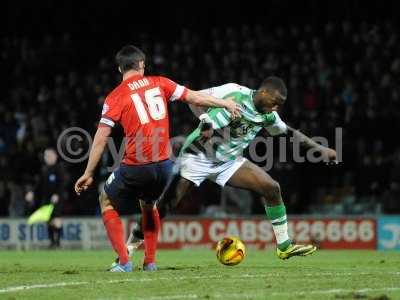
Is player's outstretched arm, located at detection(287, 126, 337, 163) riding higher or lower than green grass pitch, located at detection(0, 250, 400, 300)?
higher

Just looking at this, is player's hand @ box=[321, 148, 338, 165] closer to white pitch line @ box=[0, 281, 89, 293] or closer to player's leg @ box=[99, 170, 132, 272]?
player's leg @ box=[99, 170, 132, 272]

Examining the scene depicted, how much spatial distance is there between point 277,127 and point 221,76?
436 inches

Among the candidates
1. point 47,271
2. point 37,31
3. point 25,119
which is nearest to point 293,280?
point 47,271

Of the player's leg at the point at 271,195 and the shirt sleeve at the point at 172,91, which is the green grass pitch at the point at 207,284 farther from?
the shirt sleeve at the point at 172,91

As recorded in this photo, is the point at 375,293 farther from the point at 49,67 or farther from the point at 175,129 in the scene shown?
the point at 49,67

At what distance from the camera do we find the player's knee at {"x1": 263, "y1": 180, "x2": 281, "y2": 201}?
1086 centimetres

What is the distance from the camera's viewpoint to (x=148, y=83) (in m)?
9.56

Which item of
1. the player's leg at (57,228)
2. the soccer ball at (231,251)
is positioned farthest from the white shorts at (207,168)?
the player's leg at (57,228)

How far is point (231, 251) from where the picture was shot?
10734mm

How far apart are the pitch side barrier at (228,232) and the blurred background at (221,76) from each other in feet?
1.80

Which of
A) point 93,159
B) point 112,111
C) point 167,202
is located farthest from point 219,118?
point 93,159

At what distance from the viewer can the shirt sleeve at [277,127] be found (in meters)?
11.2

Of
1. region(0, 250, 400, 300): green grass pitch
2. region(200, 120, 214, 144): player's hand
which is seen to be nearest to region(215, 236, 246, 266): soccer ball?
region(0, 250, 400, 300): green grass pitch

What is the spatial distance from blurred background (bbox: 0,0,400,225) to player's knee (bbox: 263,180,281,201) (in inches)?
253
